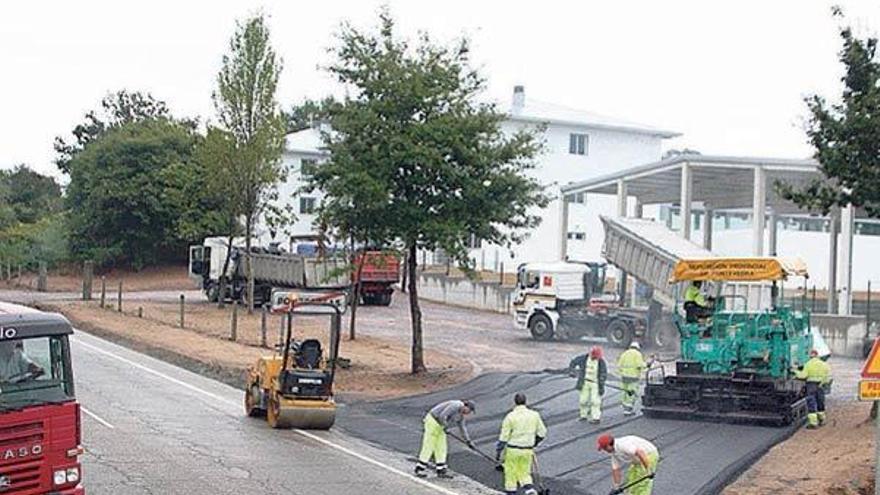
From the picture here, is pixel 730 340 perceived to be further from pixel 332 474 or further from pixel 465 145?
pixel 332 474

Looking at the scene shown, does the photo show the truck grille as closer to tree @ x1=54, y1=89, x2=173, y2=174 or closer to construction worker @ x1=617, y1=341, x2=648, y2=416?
construction worker @ x1=617, y1=341, x2=648, y2=416

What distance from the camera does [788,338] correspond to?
77.9 ft

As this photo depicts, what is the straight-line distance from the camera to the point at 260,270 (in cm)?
5122

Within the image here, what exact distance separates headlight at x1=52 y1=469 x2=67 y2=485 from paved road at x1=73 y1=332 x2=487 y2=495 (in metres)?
2.88

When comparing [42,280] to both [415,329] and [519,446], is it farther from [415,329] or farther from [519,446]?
[519,446]

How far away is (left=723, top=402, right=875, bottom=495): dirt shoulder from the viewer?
16.5 meters

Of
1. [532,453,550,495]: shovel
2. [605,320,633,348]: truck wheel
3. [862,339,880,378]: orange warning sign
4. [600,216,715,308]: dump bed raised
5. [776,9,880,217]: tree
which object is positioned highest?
[776,9,880,217]: tree

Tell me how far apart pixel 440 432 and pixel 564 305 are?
24.2m

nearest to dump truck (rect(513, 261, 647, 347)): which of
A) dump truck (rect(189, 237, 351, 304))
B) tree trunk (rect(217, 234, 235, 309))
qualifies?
dump truck (rect(189, 237, 351, 304))

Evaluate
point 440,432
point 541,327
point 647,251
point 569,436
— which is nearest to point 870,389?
point 440,432

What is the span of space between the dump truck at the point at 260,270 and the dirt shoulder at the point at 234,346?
2.34m

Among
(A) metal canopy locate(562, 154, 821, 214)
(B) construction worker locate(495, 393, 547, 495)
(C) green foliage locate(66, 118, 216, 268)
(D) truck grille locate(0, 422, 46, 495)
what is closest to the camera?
(D) truck grille locate(0, 422, 46, 495)

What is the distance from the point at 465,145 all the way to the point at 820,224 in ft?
168

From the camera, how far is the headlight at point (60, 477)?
11.7 meters
